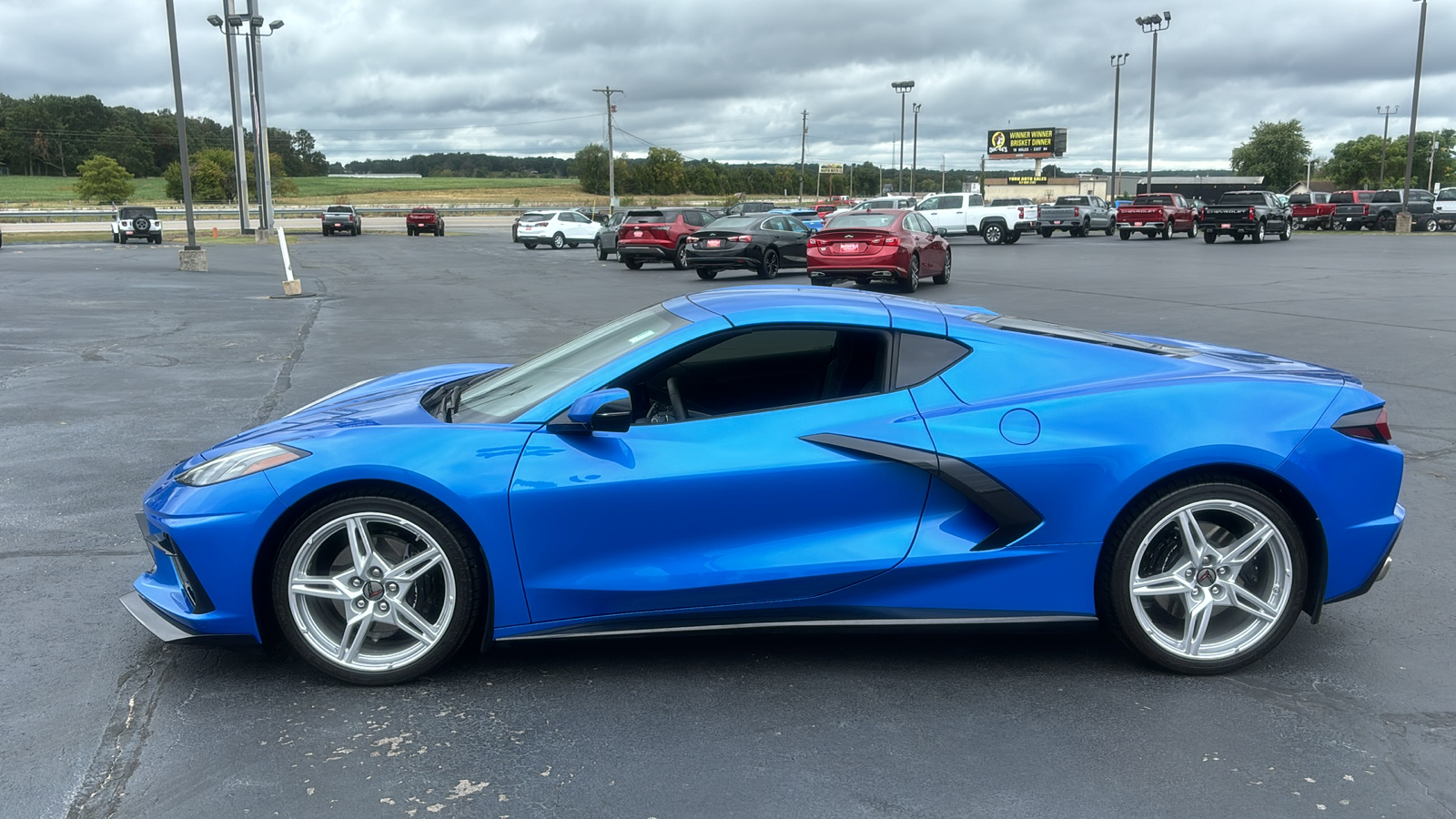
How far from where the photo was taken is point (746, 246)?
78.7 ft

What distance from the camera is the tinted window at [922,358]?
12.4 feet

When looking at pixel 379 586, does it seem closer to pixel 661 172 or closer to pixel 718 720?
pixel 718 720

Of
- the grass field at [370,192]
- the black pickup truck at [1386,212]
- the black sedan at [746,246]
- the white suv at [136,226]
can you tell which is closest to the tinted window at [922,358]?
the black sedan at [746,246]

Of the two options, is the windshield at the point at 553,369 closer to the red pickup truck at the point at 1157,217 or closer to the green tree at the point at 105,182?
the red pickup truck at the point at 1157,217

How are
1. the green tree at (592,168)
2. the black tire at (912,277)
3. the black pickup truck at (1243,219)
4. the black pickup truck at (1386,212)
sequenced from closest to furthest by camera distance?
1. the black tire at (912,277)
2. the black pickup truck at (1243,219)
3. the black pickup truck at (1386,212)
4. the green tree at (592,168)

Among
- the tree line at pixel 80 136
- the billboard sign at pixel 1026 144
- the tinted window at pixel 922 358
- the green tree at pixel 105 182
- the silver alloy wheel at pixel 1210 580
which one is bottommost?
the silver alloy wheel at pixel 1210 580

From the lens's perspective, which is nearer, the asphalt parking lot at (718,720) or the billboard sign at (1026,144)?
the asphalt parking lot at (718,720)

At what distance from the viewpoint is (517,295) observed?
1969cm

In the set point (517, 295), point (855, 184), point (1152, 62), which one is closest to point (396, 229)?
point (1152, 62)

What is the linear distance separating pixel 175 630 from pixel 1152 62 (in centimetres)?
6891

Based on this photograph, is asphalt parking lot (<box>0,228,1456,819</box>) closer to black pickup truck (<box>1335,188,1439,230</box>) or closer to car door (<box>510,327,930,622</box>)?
car door (<box>510,327,930,622</box>)

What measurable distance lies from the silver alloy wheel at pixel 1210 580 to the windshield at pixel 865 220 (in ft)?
54.9

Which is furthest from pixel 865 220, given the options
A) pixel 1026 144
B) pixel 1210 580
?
pixel 1026 144

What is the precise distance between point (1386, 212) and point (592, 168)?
286ft
